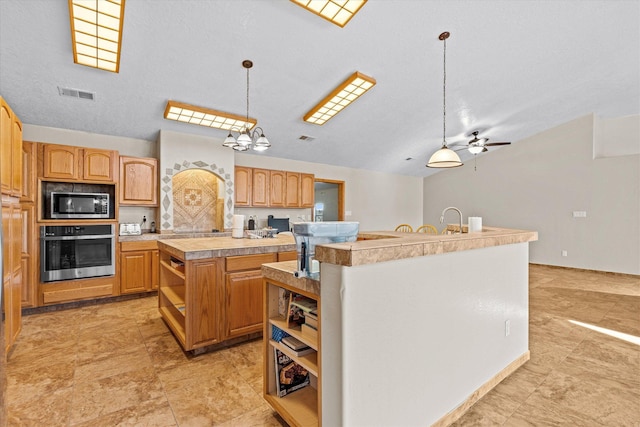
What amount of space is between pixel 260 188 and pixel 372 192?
11.0 feet

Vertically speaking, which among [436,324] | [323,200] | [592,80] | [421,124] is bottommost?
[436,324]

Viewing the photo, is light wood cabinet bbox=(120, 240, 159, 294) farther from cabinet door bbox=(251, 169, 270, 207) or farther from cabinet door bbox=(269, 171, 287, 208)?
cabinet door bbox=(269, 171, 287, 208)

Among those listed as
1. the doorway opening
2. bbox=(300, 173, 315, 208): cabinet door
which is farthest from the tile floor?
the doorway opening

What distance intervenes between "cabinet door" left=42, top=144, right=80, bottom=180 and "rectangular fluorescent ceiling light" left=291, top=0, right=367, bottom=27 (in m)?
3.46

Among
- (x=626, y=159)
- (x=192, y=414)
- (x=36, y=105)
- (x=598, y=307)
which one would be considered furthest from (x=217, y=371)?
(x=626, y=159)

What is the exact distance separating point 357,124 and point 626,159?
5.33 metres

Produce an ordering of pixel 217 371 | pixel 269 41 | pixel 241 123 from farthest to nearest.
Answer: pixel 241 123 → pixel 269 41 → pixel 217 371

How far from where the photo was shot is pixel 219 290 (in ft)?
8.48

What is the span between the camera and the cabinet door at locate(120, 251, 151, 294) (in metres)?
4.12

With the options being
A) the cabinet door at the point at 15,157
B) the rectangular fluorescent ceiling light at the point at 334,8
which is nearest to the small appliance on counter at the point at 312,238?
the rectangular fluorescent ceiling light at the point at 334,8

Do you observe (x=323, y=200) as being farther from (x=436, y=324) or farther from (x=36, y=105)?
(x=436, y=324)

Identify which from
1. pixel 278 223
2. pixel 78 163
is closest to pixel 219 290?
pixel 78 163

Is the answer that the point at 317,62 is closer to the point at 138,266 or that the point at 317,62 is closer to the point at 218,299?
the point at 218,299

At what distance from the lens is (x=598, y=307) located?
386cm
